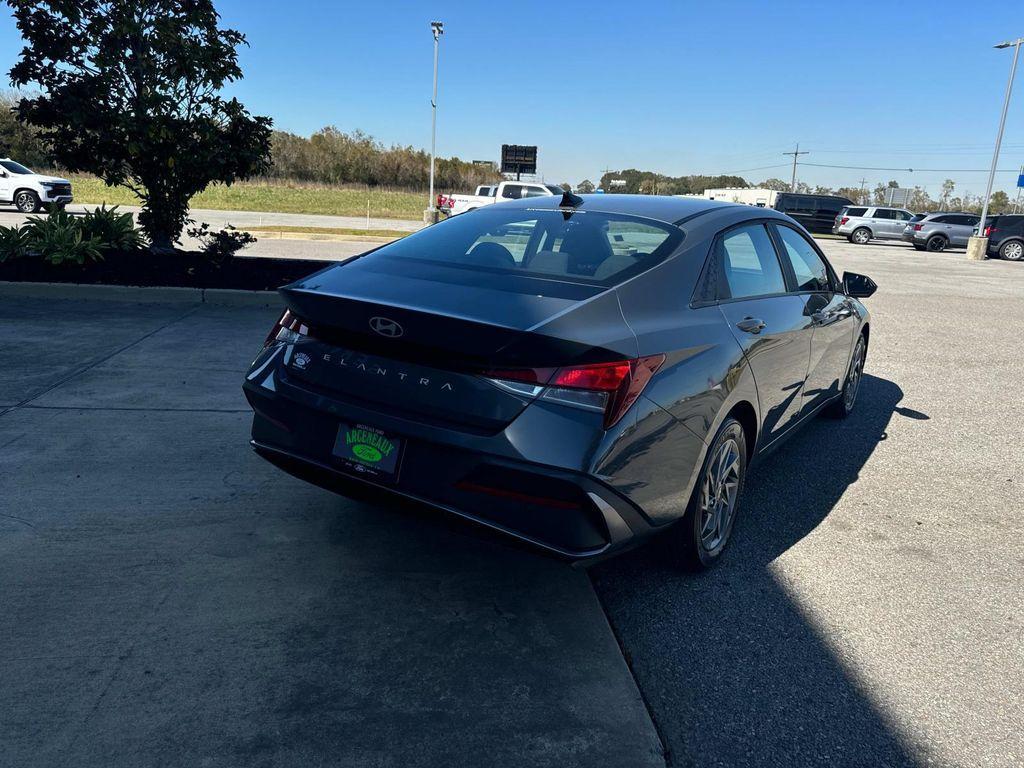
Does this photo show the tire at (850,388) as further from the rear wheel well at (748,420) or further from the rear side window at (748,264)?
the rear wheel well at (748,420)

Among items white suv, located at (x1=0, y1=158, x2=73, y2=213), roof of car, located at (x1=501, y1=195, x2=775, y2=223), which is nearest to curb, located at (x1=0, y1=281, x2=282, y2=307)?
roof of car, located at (x1=501, y1=195, x2=775, y2=223)

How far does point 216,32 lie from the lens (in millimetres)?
9359

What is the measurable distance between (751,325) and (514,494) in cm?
164

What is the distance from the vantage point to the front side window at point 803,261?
175 inches

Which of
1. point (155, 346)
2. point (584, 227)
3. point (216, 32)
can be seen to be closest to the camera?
point (584, 227)

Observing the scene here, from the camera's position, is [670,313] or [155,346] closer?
[670,313]

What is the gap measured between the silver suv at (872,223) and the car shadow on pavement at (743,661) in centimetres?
3354

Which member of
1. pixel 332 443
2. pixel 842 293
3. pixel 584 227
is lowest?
pixel 332 443

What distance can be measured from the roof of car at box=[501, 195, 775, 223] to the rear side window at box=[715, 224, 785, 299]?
185 mm

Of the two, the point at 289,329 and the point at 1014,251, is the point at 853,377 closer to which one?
the point at 289,329

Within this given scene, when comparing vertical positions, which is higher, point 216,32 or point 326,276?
point 216,32

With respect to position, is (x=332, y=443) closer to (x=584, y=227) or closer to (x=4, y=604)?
(x=4, y=604)

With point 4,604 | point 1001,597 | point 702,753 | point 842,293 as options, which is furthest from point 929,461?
point 4,604

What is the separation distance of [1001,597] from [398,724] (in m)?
2.75
